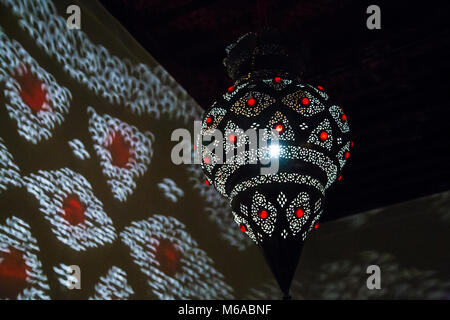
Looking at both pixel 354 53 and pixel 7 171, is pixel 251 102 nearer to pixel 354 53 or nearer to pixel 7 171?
pixel 7 171

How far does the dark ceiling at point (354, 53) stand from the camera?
2.76 m

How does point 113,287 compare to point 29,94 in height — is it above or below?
below

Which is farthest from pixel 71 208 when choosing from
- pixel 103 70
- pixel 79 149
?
pixel 103 70

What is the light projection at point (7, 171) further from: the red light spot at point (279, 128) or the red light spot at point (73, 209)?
the red light spot at point (279, 128)

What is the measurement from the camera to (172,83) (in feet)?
10.5

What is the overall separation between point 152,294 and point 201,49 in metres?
1.43

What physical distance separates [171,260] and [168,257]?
4 centimetres

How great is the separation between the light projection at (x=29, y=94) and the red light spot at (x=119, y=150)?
364 mm

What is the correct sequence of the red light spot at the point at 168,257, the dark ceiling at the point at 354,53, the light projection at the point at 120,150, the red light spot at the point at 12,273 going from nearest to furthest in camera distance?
1. the red light spot at the point at 12,273
2. the light projection at the point at 120,150
3. the dark ceiling at the point at 354,53
4. the red light spot at the point at 168,257

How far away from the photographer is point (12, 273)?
75.6 inches

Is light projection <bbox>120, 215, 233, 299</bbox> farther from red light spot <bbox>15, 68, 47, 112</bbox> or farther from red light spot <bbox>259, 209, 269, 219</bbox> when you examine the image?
red light spot <bbox>259, 209, 269, 219</bbox>

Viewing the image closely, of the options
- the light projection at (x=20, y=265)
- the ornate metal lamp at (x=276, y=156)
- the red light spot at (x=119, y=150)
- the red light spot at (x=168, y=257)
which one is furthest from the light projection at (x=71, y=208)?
the ornate metal lamp at (x=276, y=156)

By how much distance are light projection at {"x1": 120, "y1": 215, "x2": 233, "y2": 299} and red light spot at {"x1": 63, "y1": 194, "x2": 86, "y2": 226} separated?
35cm
